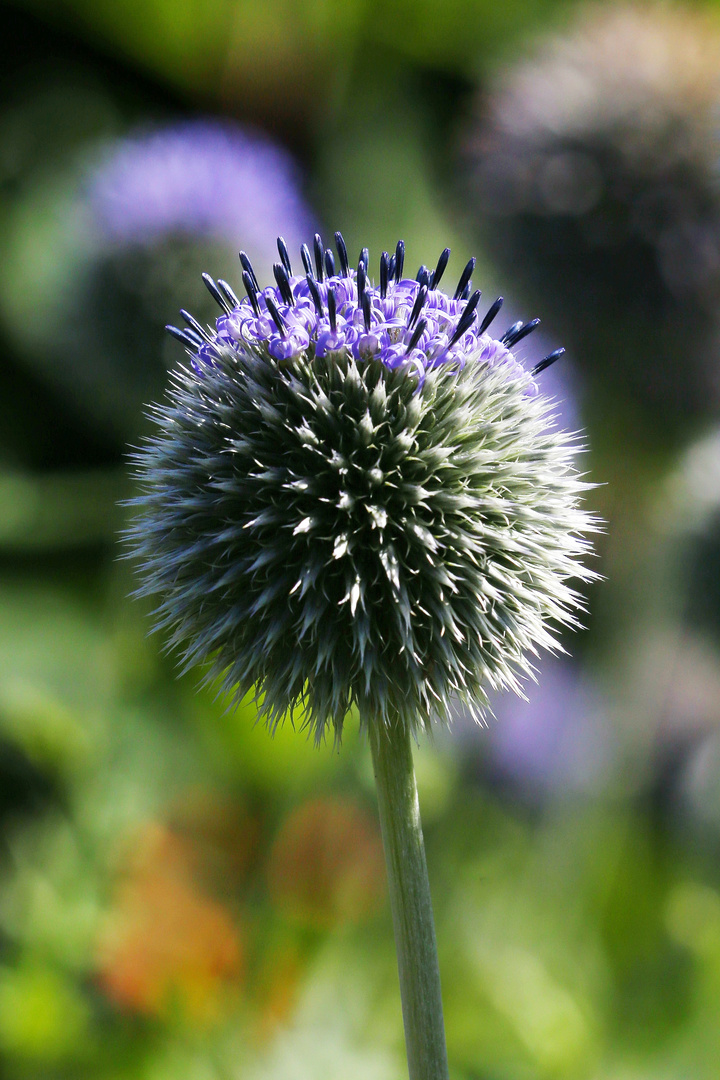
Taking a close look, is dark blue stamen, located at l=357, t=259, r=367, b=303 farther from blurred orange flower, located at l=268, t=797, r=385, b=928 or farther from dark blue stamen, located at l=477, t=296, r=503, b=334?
blurred orange flower, located at l=268, t=797, r=385, b=928

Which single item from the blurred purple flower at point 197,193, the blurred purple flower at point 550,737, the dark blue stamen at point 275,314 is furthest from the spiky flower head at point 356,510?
the blurred purple flower at point 197,193

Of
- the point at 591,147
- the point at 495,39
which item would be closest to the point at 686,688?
the point at 591,147

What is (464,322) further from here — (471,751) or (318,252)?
(471,751)

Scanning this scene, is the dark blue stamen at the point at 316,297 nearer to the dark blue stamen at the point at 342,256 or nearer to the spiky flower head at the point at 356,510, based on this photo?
the spiky flower head at the point at 356,510

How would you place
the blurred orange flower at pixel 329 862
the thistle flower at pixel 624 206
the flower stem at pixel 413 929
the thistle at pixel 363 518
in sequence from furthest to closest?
the thistle flower at pixel 624 206 → the blurred orange flower at pixel 329 862 → the thistle at pixel 363 518 → the flower stem at pixel 413 929

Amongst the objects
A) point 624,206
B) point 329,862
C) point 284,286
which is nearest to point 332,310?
point 284,286

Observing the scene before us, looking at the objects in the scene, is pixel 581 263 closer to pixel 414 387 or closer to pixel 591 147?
pixel 591 147
